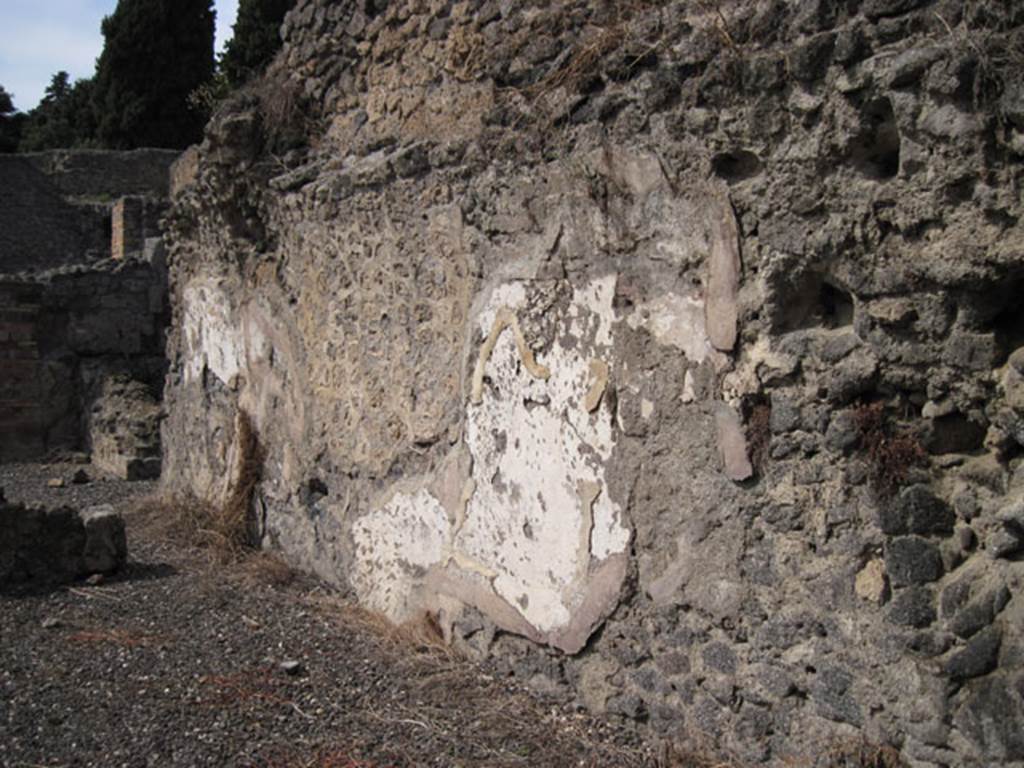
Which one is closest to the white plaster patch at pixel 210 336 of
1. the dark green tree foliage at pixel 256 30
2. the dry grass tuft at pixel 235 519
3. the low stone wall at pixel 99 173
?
the dry grass tuft at pixel 235 519

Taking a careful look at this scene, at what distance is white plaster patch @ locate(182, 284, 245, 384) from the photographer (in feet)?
19.6

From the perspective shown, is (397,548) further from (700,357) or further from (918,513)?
(918,513)

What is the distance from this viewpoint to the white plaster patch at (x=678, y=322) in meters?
2.90

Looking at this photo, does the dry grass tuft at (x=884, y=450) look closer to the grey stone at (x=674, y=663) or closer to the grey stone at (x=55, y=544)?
the grey stone at (x=674, y=663)

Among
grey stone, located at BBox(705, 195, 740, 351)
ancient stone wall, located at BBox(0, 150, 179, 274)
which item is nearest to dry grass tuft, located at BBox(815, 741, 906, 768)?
grey stone, located at BBox(705, 195, 740, 351)

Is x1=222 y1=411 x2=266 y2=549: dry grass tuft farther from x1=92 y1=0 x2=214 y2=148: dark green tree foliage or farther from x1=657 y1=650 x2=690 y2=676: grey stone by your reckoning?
x1=92 y1=0 x2=214 y2=148: dark green tree foliage

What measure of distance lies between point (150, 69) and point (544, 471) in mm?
24044

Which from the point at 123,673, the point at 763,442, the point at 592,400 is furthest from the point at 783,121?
the point at 123,673

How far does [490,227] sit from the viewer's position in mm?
3709

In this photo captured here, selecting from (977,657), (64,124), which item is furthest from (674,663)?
(64,124)

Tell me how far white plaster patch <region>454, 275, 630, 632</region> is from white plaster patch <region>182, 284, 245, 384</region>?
2485 mm

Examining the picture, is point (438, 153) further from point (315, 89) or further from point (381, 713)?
point (381, 713)

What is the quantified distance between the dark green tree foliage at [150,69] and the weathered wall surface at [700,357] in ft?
71.8

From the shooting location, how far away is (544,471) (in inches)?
137
